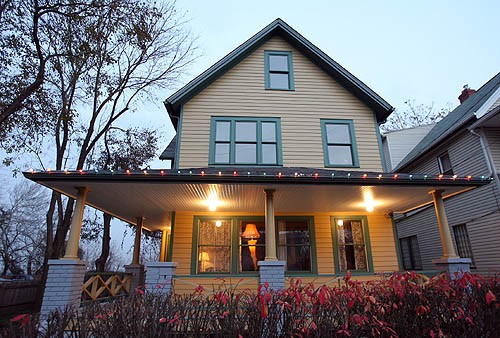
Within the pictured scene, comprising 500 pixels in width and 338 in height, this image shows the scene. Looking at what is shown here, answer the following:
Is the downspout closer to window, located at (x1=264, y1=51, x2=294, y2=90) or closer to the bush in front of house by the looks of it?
window, located at (x1=264, y1=51, x2=294, y2=90)

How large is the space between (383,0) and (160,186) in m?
79.0

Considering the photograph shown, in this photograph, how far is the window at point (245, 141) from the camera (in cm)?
899

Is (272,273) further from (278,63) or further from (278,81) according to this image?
(278,63)

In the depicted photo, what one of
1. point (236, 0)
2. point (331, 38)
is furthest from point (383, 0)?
point (331, 38)

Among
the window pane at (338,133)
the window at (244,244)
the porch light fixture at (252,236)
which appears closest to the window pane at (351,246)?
the window at (244,244)

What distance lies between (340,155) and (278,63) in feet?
13.0

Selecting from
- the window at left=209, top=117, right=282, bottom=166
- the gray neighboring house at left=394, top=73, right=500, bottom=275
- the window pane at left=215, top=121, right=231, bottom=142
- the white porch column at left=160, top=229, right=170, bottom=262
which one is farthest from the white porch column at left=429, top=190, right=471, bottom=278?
the white porch column at left=160, top=229, right=170, bottom=262

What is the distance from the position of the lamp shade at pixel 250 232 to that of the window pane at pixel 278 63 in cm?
552

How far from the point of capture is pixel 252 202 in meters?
7.75

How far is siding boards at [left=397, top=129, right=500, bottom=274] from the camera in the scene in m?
9.80

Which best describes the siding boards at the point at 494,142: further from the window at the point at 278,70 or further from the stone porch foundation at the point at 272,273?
the stone porch foundation at the point at 272,273

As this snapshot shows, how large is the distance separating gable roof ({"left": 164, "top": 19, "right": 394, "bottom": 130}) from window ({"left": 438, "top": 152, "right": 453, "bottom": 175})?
437cm

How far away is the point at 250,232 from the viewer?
27.6 feet

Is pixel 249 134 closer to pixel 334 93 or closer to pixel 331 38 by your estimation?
pixel 334 93
